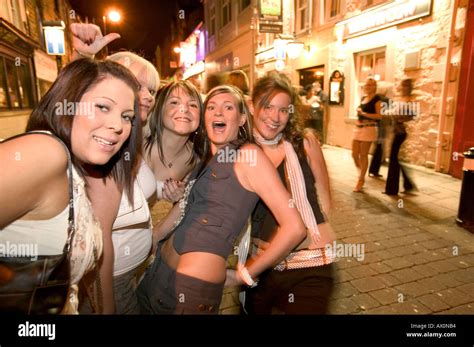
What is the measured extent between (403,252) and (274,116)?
9.31 ft

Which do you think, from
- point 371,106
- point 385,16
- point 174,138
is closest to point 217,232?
point 174,138

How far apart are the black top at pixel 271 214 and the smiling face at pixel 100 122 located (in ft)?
3.09

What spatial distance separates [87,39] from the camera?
7.15 ft

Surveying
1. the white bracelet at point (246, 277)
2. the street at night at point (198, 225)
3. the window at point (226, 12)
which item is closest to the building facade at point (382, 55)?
the street at night at point (198, 225)

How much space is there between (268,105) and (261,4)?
1049cm

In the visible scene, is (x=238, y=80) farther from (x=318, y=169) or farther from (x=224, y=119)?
(x=318, y=169)

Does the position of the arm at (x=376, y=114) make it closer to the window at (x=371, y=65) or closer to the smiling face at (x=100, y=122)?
the window at (x=371, y=65)

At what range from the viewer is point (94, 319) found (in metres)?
1.22

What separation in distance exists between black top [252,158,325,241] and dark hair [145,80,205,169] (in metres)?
0.85

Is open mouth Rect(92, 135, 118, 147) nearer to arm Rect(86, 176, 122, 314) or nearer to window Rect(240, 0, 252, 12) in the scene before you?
arm Rect(86, 176, 122, 314)

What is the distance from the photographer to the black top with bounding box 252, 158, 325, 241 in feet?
6.00

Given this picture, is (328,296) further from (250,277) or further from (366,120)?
(366,120)

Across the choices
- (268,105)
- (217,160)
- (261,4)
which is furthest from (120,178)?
(261,4)

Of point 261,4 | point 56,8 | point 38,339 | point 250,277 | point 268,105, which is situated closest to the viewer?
point 38,339
